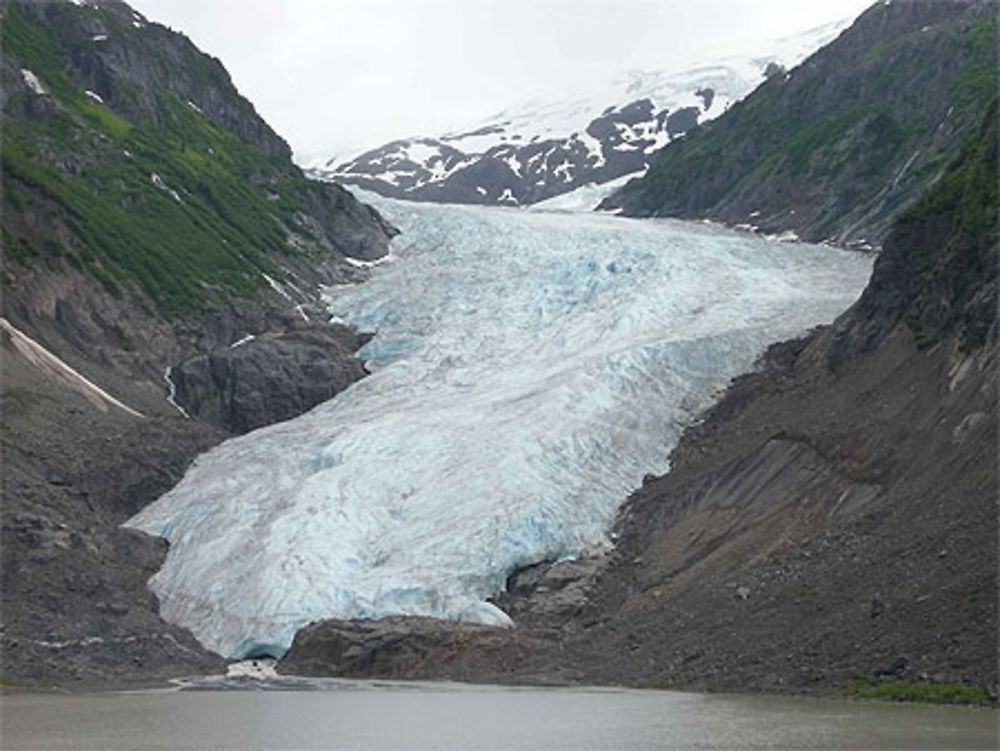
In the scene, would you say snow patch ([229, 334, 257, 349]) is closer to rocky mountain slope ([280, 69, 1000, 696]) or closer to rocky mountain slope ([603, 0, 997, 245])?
rocky mountain slope ([280, 69, 1000, 696])

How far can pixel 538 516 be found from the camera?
161 feet

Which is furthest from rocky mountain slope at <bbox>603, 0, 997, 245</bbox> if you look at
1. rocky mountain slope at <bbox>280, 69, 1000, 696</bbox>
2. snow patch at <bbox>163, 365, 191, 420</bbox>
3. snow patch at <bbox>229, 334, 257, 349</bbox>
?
snow patch at <bbox>163, 365, 191, 420</bbox>

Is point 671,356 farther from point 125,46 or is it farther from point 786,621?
point 125,46

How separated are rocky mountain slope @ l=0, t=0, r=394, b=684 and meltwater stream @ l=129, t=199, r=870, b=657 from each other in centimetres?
198

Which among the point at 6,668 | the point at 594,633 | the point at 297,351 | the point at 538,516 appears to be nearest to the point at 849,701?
the point at 594,633

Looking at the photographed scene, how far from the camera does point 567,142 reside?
171 meters

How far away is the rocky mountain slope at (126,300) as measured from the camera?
45375mm

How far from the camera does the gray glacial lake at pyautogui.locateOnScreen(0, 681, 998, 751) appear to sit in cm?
2702

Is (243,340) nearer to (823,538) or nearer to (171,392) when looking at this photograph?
(171,392)

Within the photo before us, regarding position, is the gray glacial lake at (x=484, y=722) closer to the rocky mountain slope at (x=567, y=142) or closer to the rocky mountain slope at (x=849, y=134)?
the rocky mountain slope at (x=849, y=134)

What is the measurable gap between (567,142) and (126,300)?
109 meters

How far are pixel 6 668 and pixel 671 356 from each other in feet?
89.9

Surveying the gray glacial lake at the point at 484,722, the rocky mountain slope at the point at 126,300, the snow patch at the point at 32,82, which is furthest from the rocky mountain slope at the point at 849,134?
the gray glacial lake at the point at 484,722

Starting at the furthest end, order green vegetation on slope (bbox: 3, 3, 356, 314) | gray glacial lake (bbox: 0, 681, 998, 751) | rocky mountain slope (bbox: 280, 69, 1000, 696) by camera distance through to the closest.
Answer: green vegetation on slope (bbox: 3, 3, 356, 314), rocky mountain slope (bbox: 280, 69, 1000, 696), gray glacial lake (bbox: 0, 681, 998, 751)
